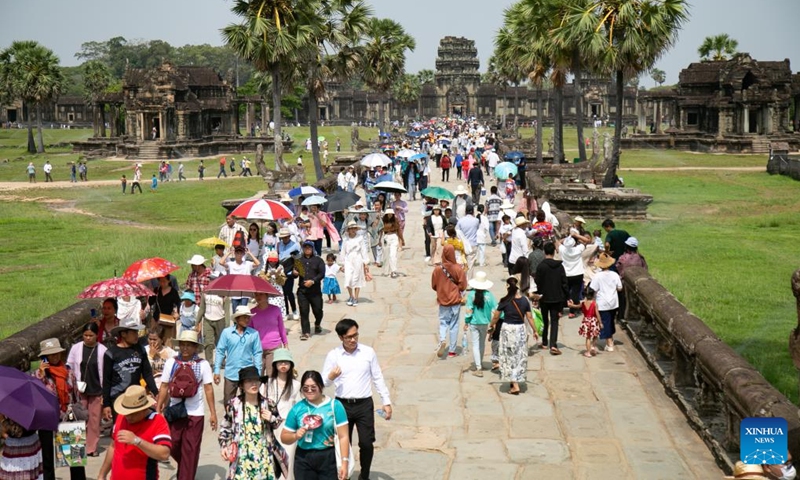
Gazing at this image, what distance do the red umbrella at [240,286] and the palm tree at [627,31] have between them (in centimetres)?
2238

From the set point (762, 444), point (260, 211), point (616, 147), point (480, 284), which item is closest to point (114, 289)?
point (480, 284)

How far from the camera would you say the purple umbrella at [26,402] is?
6984mm

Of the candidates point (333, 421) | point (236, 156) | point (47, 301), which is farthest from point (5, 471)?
point (236, 156)

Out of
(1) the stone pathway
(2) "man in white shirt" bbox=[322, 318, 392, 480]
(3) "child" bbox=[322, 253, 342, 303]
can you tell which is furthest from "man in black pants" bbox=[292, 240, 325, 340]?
(2) "man in white shirt" bbox=[322, 318, 392, 480]

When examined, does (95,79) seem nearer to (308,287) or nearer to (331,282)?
(331,282)

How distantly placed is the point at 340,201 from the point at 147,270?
386 inches

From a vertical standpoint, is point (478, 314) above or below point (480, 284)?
below

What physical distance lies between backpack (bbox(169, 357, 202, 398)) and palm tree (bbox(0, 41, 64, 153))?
263ft

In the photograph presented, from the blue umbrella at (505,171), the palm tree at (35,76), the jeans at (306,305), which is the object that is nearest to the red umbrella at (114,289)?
the jeans at (306,305)

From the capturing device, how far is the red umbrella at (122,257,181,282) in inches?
477

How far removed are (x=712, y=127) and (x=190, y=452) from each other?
7218 centimetres

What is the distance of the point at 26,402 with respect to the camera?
7082 mm

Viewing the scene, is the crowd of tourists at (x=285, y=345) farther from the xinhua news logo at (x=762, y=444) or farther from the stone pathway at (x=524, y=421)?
the xinhua news logo at (x=762, y=444)

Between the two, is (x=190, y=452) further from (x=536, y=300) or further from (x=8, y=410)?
(x=536, y=300)
